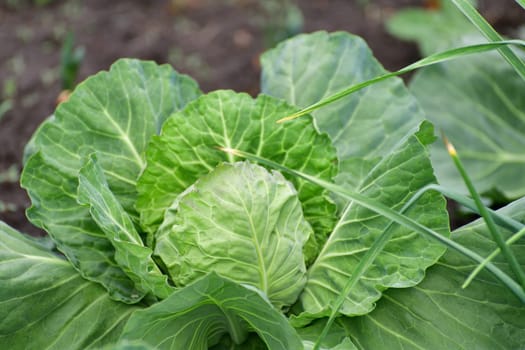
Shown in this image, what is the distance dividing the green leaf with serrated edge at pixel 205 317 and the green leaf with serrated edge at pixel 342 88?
530 millimetres

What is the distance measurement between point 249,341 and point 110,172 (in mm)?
551

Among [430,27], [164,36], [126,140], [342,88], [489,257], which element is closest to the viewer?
[489,257]

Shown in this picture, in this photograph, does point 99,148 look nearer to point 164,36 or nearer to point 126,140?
point 126,140

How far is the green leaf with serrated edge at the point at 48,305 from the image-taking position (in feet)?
4.83

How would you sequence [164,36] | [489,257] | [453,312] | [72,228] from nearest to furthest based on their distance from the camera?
[489,257] → [453,312] → [72,228] → [164,36]

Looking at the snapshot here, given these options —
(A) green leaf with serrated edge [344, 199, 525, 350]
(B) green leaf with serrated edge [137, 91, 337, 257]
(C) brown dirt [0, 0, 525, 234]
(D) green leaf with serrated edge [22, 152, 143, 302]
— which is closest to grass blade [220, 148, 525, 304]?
(A) green leaf with serrated edge [344, 199, 525, 350]

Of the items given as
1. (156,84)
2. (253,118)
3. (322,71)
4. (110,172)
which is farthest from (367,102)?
(110,172)

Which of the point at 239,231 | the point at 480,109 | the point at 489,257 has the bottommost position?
the point at 480,109

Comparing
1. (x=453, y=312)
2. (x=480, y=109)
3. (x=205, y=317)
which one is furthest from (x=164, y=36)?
(x=453, y=312)

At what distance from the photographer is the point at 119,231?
1.46m

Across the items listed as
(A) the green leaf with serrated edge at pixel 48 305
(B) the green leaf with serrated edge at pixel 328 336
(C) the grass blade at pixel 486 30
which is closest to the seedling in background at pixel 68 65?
(A) the green leaf with serrated edge at pixel 48 305

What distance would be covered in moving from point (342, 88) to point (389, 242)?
0.53m

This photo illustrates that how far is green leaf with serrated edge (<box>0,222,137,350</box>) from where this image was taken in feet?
4.83

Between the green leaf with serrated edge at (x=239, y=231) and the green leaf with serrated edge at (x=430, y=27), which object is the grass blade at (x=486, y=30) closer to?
the green leaf with serrated edge at (x=239, y=231)
